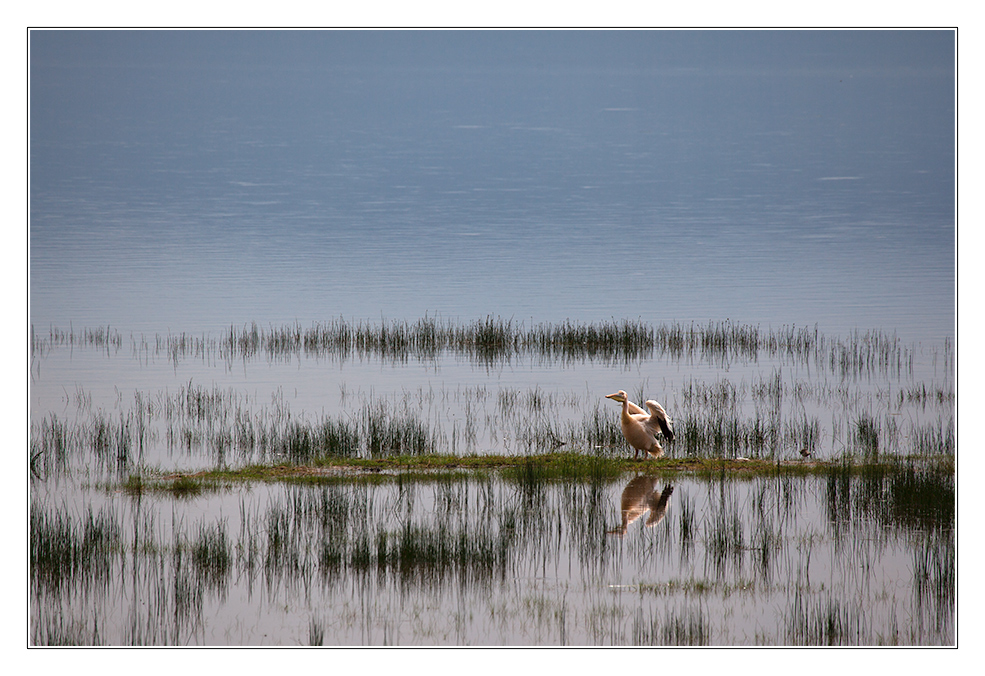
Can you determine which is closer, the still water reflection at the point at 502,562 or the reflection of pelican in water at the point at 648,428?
the still water reflection at the point at 502,562

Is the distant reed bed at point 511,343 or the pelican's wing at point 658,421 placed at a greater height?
the distant reed bed at point 511,343

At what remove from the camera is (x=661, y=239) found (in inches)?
1356

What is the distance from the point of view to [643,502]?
352 inches

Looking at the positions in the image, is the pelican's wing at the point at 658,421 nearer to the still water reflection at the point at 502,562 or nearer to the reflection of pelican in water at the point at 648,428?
the reflection of pelican in water at the point at 648,428

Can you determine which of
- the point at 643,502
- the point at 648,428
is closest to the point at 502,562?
the point at 643,502

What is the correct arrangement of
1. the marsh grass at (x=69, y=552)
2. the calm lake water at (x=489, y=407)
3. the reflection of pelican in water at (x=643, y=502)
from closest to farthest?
the calm lake water at (x=489, y=407) → the marsh grass at (x=69, y=552) → the reflection of pelican in water at (x=643, y=502)

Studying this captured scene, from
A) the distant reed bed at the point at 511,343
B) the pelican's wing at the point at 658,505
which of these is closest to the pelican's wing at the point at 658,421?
the pelican's wing at the point at 658,505

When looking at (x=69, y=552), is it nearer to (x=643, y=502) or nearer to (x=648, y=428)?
(x=643, y=502)

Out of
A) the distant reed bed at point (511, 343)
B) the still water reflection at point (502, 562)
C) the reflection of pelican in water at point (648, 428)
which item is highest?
the distant reed bed at point (511, 343)

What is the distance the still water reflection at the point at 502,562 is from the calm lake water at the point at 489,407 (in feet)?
0.09

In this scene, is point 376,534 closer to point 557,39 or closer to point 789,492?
point 789,492

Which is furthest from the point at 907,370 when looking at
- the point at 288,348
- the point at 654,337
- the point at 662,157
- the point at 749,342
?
the point at 662,157

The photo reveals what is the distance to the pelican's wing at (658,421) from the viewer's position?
996cm

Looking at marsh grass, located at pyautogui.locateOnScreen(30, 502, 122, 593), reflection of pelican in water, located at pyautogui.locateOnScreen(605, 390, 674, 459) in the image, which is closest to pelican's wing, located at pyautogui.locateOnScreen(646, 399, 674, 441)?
reflection of pelican in water, located at pyautogui.locateOnScreen(605, 390, 674, 459)
